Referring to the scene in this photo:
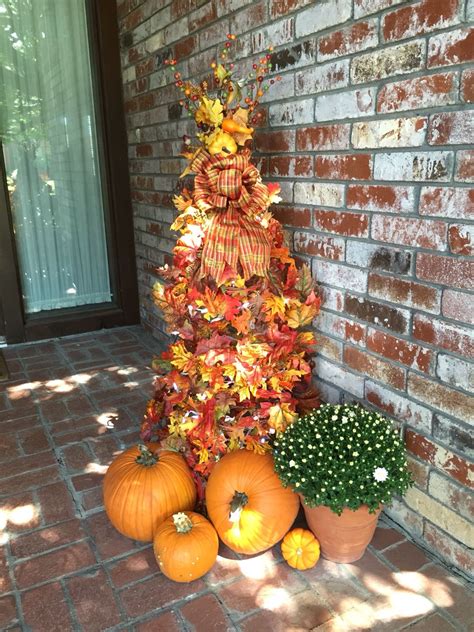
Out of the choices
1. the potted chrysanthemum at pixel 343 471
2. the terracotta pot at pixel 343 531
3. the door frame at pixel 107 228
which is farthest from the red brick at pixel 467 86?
the door frame at pixel 107 228

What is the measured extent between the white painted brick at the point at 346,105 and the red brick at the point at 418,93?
0.05 m

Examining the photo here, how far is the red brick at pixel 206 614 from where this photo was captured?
156 cm

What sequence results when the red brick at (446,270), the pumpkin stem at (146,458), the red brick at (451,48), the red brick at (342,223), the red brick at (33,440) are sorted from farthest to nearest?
1. the red brick at (33,440)
2. the pumpkin stem at (146,458)
3. the red brick at (342,223)
4. the red brick at (446,270)
5. the red brick at (451,48)

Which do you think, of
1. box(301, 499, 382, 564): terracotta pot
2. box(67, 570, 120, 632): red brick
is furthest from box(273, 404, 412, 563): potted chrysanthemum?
box(67, 570, 120, 632): red brick

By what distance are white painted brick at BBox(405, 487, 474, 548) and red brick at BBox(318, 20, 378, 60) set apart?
1.48 meters

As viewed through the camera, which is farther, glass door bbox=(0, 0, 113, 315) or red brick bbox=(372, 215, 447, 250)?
glass door bbox=(0, 0, 113, 315)

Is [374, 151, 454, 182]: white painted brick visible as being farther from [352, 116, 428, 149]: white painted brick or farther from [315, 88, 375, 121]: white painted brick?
[315, 88, 375, 121]: white painted brick

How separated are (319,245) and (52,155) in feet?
8.36

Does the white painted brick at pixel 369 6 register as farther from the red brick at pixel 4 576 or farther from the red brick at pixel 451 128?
the red brick at pixel 4 576

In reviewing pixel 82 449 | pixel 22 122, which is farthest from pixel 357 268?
pixel 22 122

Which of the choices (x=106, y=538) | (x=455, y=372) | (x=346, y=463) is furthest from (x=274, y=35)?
(x=106, y=538)

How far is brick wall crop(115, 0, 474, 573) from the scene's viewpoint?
1.52 meters

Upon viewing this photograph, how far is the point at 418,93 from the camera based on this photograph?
5.11ft

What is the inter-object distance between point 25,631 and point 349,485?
1.03 metres
